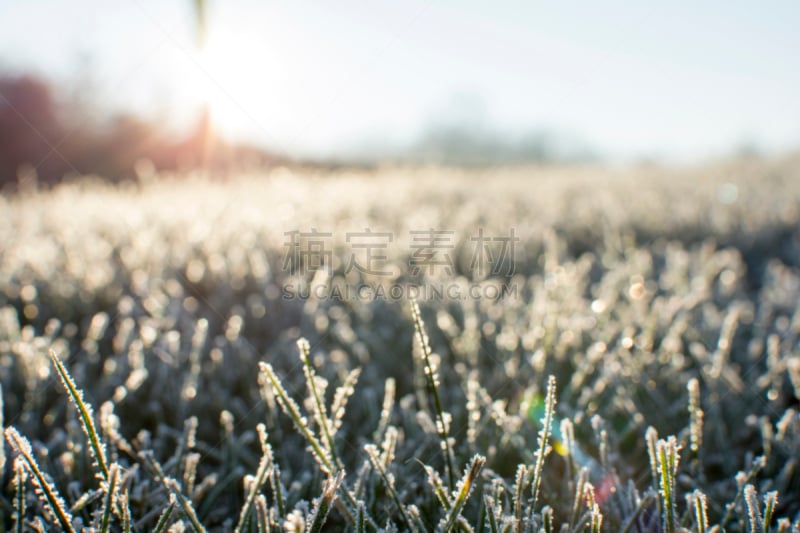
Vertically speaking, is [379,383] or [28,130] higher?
[28,130]

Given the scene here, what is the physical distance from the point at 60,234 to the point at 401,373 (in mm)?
2210

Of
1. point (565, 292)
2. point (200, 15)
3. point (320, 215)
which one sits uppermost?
point (200, 15)

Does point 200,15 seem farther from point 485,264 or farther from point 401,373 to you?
point 401,373

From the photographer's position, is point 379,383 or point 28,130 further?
point 28,130

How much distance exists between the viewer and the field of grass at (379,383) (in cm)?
96

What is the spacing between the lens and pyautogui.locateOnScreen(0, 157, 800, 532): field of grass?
3.16ft

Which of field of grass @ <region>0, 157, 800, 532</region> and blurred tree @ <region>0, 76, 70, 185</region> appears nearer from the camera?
field of grass @ <region>0, 157, 800, 532</region>

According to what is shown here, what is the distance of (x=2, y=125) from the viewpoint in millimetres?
9812

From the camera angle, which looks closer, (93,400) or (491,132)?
(93,400)

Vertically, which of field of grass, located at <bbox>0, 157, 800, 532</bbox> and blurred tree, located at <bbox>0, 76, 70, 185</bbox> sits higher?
blurred tree, located at <bbox>0, 76, 70, 185</bbox>

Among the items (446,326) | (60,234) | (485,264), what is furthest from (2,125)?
(446,326)

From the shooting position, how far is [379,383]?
5.36 ft

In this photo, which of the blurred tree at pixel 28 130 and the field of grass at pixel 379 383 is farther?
the blurred tree at pixel 28 130

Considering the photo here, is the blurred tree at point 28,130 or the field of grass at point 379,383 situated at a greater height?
the blurred tree at point 28,130
